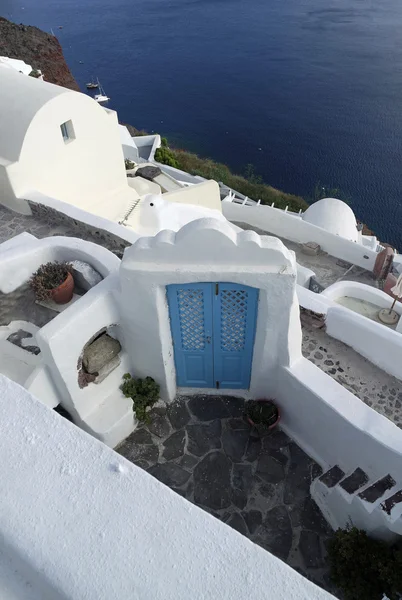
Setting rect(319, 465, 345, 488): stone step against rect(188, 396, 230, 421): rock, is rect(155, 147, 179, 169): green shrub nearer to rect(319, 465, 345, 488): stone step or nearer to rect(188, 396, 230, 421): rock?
rect(188, 396, 230, 421): rock

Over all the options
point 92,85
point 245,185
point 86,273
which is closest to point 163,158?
point 245,185

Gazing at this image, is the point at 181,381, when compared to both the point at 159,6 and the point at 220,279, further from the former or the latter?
the point at 159,6

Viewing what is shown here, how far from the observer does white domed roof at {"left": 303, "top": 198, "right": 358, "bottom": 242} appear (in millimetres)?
16094

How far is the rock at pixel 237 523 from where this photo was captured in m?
5.95

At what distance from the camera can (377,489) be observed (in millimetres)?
5426

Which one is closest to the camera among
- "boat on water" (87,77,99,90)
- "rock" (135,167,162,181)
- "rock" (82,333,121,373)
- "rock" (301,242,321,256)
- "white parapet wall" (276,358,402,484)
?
"white parapet wall" (276,358,402,484)

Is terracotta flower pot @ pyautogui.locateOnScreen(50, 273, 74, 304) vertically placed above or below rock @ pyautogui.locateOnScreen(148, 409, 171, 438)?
above

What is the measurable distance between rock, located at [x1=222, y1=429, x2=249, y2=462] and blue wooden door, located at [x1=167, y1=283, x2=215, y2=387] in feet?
2.43

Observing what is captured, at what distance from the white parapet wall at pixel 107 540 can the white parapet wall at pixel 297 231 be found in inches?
470

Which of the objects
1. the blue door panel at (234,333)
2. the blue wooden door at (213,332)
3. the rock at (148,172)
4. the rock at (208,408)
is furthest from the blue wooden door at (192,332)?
the rock at (148,172)

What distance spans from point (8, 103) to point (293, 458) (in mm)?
8221

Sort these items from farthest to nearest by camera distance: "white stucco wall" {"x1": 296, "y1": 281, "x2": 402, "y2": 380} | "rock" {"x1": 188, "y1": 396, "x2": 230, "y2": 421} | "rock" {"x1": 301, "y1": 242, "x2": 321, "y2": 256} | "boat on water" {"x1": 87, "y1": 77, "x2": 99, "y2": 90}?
1. "boat on water" {"x1": 87, "y1": 77, "x2": 99, "y2": 90}
2. "rock" {"x1": 301, "y1": 242, "x2": 321, "y2": 256}
3. "rock" {"x1": 188, "y1": 396, "x2": 230, "y2": 421}
4. "white stucco wall" {"x1": 296, "y1": 281, "x2": 402, "y2": 380}

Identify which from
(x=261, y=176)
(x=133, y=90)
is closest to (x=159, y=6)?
(x=133, y=90)

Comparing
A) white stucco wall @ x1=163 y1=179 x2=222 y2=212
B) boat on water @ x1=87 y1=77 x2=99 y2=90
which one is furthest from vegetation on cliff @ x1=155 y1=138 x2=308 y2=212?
boat on water @ x1=87 y1=77 x2=99 y2=90
